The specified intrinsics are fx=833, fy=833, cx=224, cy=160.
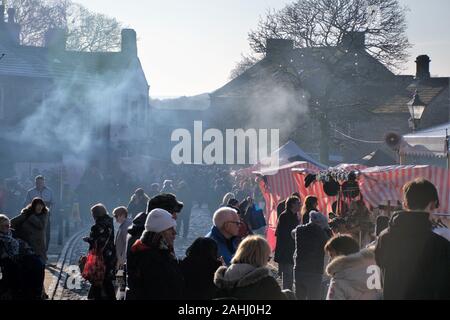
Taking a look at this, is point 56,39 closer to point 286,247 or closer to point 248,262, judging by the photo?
point 286,247

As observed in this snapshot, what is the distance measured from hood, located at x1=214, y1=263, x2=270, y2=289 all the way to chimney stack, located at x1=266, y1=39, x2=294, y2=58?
120ft

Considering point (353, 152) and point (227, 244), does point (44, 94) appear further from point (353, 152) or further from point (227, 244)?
point (227, 244)

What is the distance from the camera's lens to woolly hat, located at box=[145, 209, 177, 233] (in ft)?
22.0

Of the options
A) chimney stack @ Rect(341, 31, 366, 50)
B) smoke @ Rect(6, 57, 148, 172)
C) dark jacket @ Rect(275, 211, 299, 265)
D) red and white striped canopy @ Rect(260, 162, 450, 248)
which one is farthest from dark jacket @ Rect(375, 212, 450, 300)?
chimney stack @ Rect(341, 31, 366, 50)

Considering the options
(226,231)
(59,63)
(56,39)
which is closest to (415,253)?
(226,231)

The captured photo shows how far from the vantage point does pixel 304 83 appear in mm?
42750

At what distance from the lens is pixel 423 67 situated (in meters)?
53.8

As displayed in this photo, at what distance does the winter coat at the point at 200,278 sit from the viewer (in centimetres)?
694

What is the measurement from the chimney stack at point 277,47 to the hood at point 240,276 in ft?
120

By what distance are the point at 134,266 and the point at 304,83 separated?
36790 millimetres

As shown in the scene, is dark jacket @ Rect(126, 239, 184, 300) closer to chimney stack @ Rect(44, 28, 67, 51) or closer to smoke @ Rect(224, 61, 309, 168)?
smoke @ Rect(224, 61, 309, 168)

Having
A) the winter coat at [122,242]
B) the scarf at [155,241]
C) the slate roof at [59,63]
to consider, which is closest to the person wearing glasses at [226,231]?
the scarf at [155,241]

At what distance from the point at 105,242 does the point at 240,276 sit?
5.02 meters

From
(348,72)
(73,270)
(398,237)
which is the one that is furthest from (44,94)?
(398,237)
